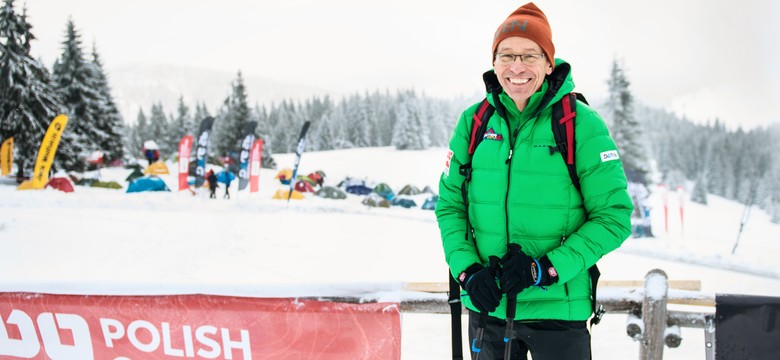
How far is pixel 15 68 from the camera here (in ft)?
73.3

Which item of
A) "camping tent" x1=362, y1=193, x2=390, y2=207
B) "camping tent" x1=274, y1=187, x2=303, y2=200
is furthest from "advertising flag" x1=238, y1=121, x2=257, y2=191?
"camping tent" x1=362, y1=193, x2=390, y2=207

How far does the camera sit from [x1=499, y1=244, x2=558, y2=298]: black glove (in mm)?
1729

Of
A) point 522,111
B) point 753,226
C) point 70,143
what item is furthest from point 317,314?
point 70,143

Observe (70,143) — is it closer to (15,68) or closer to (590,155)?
(15,68)

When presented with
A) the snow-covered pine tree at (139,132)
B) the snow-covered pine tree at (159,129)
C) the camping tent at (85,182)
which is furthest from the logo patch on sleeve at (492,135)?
the snow-covered pine tree at (139,132)

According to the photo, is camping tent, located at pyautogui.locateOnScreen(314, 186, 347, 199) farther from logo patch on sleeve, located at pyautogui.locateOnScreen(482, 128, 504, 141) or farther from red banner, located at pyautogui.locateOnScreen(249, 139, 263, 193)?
logo patch on sleeve, located at pyautogui.locateOnScreen(482, 128, 504, 141)

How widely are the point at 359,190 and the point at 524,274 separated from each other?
26181mm

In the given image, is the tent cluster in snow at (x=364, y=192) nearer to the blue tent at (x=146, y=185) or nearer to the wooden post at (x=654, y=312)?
the blue tent at (x=146, y=185)

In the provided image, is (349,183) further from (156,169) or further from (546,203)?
(546,203)

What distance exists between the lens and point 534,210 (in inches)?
72.0

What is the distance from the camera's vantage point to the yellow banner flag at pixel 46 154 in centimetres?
2006

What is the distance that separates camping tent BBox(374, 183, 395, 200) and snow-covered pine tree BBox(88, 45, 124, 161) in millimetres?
15961

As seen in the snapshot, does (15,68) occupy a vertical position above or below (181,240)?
above

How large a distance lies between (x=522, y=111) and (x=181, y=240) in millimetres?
15511
